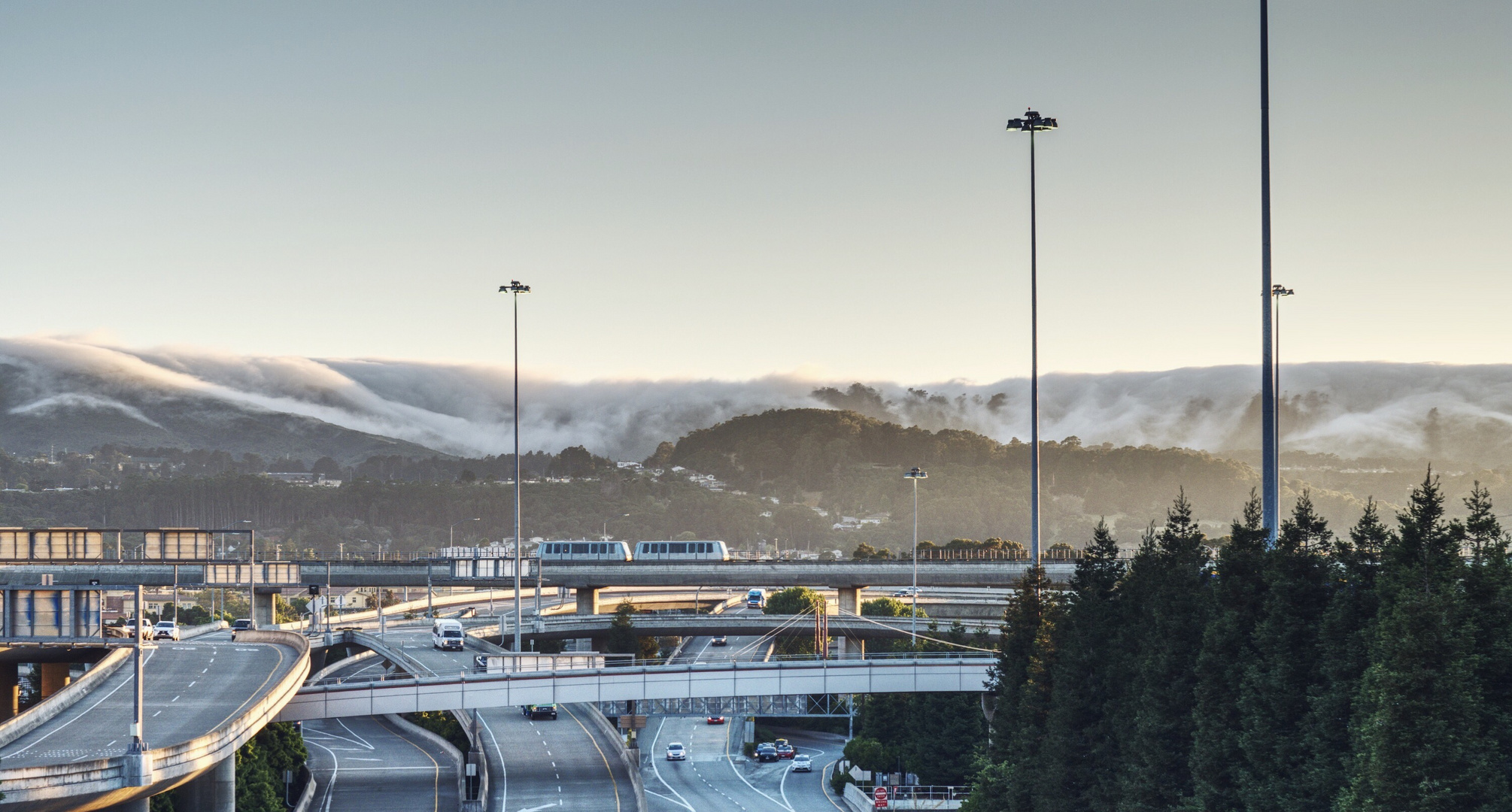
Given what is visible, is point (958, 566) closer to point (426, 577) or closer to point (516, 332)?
point (426, 577)

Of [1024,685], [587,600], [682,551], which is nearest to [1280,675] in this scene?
[1024,685]

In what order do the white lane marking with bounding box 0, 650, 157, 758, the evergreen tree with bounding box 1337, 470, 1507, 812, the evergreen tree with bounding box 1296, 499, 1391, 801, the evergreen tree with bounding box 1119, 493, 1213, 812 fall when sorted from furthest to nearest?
the white lane marking with bounding box 0, 650, 157, 758 → the evergreen tree with bounding box 1119, 493, 1213, 812 → the evergreen tree with bounding box 1296, 499, 1391, 801 → the evergreen tree with bounding box 1337, 470, 1507, 812

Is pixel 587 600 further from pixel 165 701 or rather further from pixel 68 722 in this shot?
pixel 68 722

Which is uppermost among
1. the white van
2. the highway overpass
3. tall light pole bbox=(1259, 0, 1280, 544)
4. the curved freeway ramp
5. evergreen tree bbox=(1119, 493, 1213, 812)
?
tall light pole bbox=(1259, 0, 1280, 544)

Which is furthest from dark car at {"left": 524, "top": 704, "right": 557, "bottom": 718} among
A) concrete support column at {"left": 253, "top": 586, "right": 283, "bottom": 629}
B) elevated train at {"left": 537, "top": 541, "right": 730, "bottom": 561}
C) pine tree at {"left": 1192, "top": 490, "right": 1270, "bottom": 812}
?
pine tree at {"left": 1192, "top": 490, "right": 1270, "bottom": 812}

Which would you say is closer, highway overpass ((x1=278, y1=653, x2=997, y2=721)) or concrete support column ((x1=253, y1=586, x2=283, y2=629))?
highway overpass ((x1=278, y1=653, x2=997, y2=721))

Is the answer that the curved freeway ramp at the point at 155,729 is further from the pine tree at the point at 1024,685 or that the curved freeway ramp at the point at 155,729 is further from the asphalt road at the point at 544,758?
the pine tree at the point at 1024,685

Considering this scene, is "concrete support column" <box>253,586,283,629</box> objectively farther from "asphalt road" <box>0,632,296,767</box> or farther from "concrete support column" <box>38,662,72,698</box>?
"asphalt road" <box>0,632,296,767</box>
